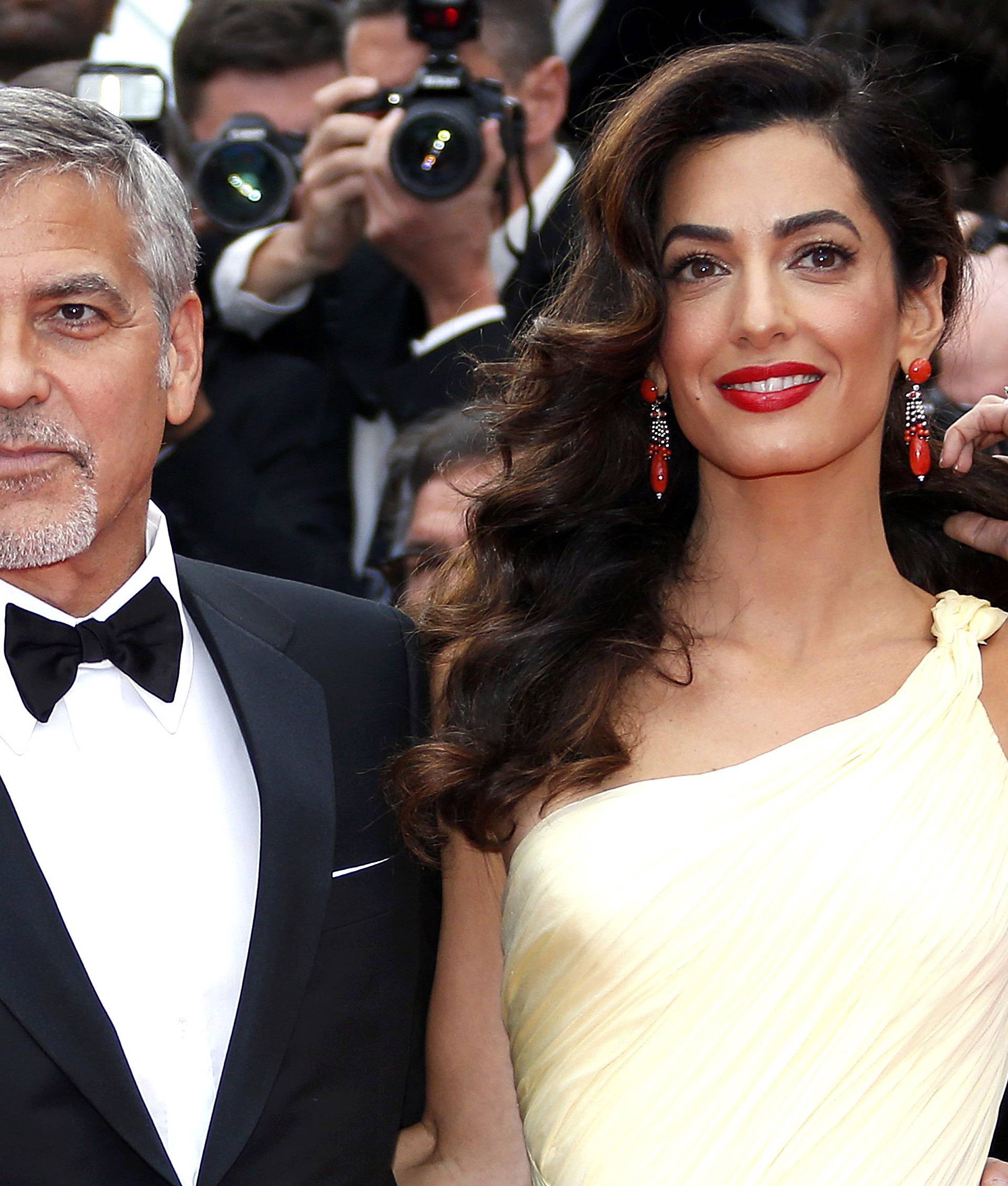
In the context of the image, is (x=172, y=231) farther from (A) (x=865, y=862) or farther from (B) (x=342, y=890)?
(A) (x=865, y=862)

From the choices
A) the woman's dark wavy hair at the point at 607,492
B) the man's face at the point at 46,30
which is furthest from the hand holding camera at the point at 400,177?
the woman's dark wavy hair at the point at 607,492

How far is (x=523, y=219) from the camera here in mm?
3266

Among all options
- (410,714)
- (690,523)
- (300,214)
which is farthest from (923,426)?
(300,214)

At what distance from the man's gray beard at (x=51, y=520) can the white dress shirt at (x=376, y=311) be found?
146 centimetres

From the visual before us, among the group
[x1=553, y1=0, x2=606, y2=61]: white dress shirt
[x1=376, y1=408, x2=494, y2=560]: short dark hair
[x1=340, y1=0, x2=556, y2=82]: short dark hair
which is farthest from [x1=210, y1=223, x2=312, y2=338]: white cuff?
[x1=553, y1=0, x2=606, y2=61]: white dress shirt

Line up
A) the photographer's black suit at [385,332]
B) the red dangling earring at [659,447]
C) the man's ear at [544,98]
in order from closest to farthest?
the red dangling earring at [659,447], the photographer's black suit at [385,332], the man's ear at [544,98]

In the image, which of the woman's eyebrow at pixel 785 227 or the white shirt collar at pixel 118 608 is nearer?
the white shirt collar at pixel 118 608

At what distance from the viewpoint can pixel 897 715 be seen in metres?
2.04

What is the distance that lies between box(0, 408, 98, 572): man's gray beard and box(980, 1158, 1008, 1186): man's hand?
127 cm

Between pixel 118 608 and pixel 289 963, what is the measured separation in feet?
1.42

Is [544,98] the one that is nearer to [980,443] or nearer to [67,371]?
[980,443]

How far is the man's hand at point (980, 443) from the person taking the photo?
2119mm

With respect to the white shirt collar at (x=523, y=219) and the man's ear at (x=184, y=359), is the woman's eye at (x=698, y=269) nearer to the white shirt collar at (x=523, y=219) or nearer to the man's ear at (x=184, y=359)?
the man's ear at (x=184, y=359)

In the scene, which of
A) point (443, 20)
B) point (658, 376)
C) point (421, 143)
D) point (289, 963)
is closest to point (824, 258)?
point (658, 376)
